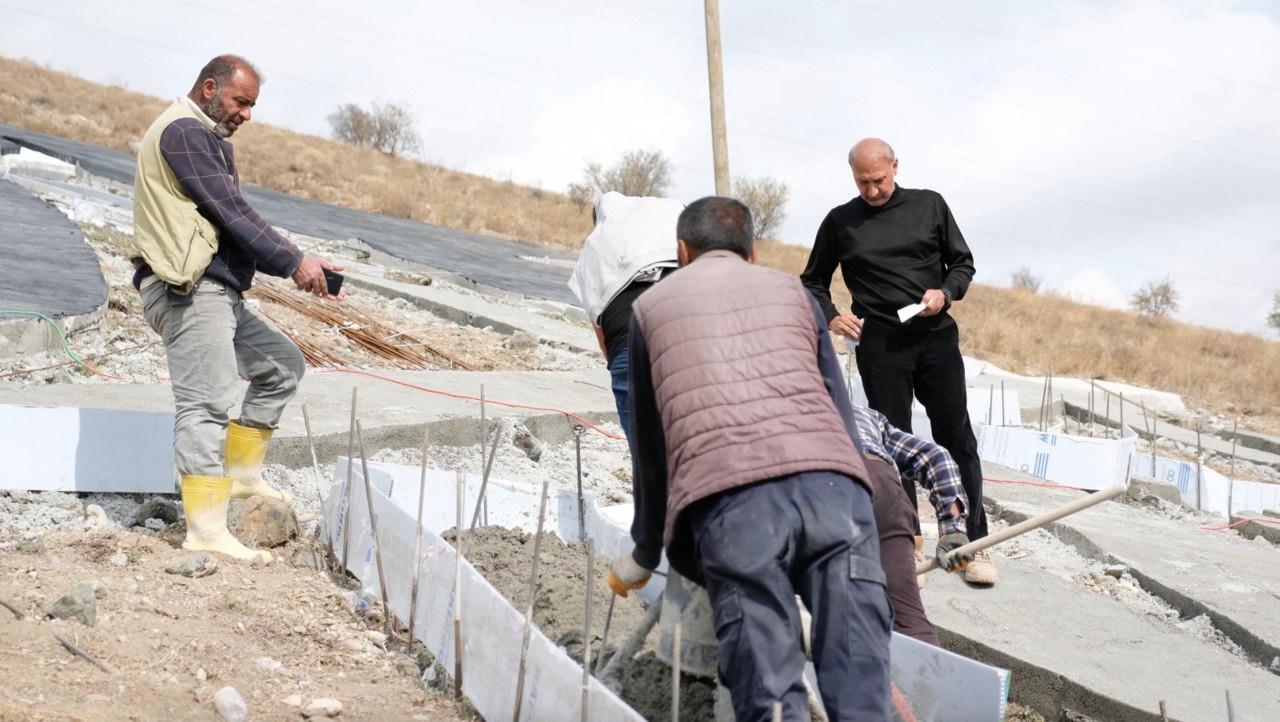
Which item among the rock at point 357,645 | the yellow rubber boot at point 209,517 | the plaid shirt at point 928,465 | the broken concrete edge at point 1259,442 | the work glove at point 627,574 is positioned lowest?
the broken concrete edge at point 1259,442

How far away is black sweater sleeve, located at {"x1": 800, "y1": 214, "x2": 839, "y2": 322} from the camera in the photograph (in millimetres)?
4730

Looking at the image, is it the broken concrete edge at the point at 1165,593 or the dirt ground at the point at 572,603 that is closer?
the dirt ground at the point at 572,603

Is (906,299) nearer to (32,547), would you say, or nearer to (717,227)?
(717,227)

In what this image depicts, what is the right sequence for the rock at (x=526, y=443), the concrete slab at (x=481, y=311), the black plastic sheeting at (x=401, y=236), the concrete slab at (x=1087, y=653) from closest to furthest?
the concrete slab at (x=1087, y=653), the rock at (x=526, y=443), the concrete slab at (x=481, y=311), the black plastic sheeting at (x=401, y=236)

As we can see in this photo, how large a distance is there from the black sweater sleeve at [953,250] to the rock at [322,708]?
9.21ft

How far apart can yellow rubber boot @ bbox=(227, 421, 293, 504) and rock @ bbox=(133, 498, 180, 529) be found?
0.82ft

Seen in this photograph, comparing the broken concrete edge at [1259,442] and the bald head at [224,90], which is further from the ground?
the bald head at [224,90]

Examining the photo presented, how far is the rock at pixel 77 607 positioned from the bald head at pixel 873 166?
306 centimetres

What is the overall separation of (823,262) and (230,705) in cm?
294

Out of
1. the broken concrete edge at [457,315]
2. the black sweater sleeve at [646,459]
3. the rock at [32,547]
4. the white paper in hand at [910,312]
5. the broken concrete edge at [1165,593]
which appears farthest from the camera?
the broken concrete edge at [457,315]

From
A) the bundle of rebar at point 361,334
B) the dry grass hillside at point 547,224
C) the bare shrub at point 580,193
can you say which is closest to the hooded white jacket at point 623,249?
the bundle of rebar at point 361,334

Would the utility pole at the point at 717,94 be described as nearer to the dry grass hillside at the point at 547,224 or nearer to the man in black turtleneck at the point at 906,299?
the man in black turtleneck at the point at 906,299

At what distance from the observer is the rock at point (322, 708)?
2943 mm

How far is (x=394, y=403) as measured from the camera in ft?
19.5
